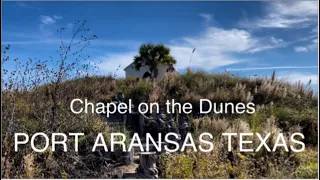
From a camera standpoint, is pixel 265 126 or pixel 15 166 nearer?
pixel 15 166

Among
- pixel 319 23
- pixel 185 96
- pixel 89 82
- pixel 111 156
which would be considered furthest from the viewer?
pixel 185 96

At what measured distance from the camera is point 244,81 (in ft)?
36.4

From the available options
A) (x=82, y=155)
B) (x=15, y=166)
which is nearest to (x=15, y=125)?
(x=15, y=166)

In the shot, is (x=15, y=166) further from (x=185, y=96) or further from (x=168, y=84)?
(x=168, y=84)

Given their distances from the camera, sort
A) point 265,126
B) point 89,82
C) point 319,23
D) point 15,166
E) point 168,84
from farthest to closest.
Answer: point 168,84, point 89,82, point 265,126, point 15,166, point 319,23

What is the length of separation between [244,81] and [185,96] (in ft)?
6.83

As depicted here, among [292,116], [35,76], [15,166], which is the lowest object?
[15,166]

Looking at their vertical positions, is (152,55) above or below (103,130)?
above

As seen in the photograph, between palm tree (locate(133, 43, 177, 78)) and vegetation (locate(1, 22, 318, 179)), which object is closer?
vegetation (locate(1, 22, 318, 179))

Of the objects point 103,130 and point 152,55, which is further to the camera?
point 152,55

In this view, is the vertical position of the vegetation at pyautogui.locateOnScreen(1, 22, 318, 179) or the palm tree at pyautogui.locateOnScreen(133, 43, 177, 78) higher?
the palm tree at pyautogui.locateOnScreen(133, 43, 177, 78)

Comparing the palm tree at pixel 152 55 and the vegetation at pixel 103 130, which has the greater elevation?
the palm tree at pixel 152 55

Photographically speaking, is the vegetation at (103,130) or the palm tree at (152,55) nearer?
the vegetation at (103,130)

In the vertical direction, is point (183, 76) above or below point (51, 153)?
above
